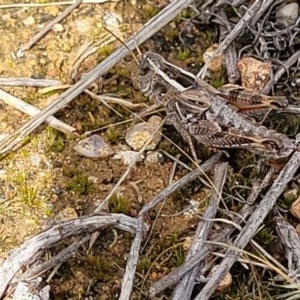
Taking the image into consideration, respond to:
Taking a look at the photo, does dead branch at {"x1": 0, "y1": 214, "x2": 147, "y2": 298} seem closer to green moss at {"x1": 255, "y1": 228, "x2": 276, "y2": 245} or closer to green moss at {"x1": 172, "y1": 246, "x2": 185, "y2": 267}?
green moss at {"x1": 172, "y1": 246, "x2": 185, "y2": 267}

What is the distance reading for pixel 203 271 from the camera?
152cm

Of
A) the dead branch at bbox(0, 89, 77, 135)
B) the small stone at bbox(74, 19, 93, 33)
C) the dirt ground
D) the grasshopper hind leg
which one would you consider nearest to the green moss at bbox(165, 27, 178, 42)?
the dirt ground

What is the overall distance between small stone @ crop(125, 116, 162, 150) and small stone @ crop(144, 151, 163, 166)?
2 cm

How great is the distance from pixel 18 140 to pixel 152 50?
53 centimetres

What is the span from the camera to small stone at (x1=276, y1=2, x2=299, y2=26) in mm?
1974

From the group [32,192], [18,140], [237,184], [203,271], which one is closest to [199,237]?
[203,271]

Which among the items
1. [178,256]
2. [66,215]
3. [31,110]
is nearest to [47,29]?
[31,110]

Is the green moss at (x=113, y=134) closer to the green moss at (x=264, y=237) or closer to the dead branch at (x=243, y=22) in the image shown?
the dead branch at (x=243, y=22)

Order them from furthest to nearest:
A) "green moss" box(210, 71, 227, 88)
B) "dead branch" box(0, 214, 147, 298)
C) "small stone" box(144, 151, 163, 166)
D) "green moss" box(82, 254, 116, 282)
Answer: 1. "green moss" box(210, 71, 227, 88)
2. "small stone" box(144, 151, 163, 166)
3. "green moss" box(82, 254, 116, 282)
4. "dead branch" box(0, 214, 147, 298)

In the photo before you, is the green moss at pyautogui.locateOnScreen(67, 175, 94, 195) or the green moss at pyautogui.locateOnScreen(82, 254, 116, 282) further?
the green moss at pyautogui.locateOnScreen(67, 175, 94, 195)

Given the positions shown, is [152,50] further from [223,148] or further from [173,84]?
[223,148]

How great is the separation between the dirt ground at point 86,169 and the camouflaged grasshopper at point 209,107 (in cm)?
8

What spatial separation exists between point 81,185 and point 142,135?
23 centimetres

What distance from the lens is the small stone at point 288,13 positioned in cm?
197
